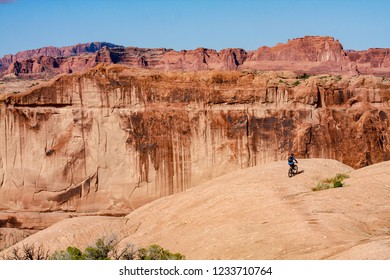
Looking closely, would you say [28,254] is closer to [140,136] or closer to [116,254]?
[116,254]

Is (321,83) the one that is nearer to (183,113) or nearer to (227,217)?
(183,113)

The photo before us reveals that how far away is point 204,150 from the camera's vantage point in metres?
27.7

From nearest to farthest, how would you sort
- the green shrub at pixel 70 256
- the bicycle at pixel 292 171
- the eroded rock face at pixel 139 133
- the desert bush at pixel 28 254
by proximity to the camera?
the green shrub at pixel 70 256, the desert bush at pixel 28 254, the bicycle at pixel 292 171, the eroded rock face at pixel 139 133

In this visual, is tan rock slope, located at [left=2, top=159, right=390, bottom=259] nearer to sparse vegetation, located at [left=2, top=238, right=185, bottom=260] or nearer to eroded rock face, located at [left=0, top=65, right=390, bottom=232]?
sparse vegetation, located at [left=2, top=238, right=185, bottom=260]

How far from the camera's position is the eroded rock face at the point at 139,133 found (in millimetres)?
27578

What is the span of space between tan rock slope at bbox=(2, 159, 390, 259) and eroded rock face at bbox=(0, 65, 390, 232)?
2.01 metres

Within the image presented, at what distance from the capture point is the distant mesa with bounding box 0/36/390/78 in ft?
356

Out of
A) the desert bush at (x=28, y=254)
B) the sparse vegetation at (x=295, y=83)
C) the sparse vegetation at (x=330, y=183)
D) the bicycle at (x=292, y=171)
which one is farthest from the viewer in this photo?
the sparse vegetation at (x=295, y=83)

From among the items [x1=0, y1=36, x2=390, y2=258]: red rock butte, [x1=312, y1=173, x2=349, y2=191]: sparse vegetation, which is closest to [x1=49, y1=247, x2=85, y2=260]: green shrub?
[x1=312, y1=173, x2=349, y2=191]: sparse vegetation

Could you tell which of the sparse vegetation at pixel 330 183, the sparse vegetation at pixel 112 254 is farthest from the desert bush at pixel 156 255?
the sparse vegetation at pixel 330 183

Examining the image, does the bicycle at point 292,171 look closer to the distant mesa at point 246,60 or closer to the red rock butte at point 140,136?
the red rock butte at point 140,136

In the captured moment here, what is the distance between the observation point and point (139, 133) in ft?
90.5

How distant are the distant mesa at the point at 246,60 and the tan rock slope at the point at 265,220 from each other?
79849 mm

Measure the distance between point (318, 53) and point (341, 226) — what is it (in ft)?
321
